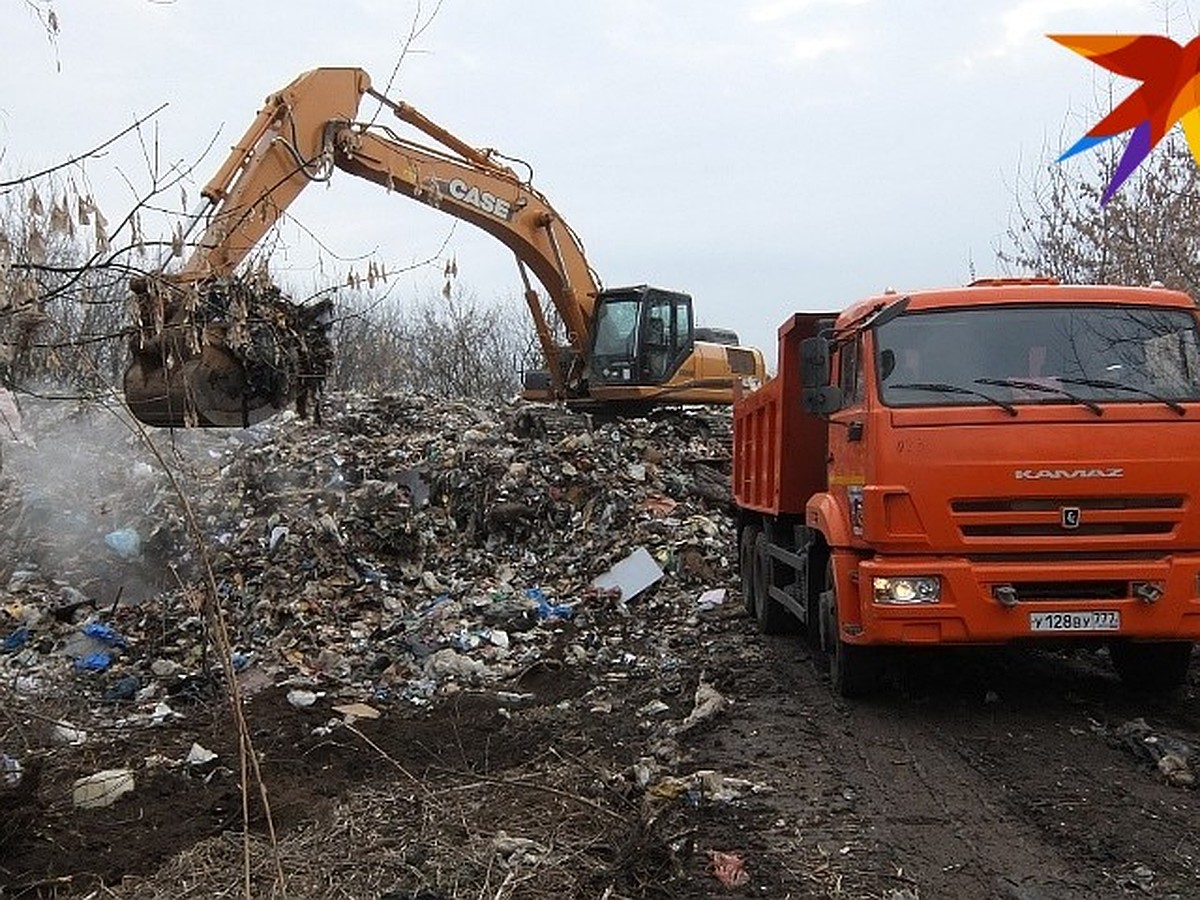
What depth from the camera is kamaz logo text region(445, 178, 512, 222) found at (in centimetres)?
1341

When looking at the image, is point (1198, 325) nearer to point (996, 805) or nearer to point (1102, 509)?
point (1102, 509)

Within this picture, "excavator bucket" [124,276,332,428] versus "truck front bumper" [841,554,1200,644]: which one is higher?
"excavator bucket" [124,276,332,428]

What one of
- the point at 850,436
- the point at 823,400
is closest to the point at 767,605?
the point at 823,400

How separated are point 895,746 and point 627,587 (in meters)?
4.75

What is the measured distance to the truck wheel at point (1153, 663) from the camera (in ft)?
23.4

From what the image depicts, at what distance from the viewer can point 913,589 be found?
637 centimetres

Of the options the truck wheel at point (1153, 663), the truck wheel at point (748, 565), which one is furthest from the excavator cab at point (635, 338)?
the truck wheel at point (1153, 663)

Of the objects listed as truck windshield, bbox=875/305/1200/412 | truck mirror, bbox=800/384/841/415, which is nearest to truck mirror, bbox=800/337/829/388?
truck mirror, bbox=800/384/841/415

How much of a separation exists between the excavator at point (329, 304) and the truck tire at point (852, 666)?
3.30 meters

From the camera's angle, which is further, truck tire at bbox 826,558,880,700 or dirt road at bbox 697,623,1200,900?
truck tire at bbox 826,558,880,700

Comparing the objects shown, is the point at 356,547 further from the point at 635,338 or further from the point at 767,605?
the point at 635,338

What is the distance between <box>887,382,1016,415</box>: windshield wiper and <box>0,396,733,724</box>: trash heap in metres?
3.33

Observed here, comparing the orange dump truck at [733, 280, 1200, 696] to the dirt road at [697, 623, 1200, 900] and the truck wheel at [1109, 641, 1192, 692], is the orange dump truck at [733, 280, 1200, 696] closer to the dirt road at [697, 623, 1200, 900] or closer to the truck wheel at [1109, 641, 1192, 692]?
the truck wheel at [1109, 641, 1192, 692]

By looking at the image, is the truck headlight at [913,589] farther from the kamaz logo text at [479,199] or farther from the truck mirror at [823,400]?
the kamaz logo text at [479,199]
